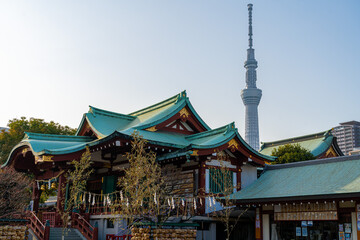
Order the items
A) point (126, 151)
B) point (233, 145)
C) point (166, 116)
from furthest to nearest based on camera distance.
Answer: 1. point (166, 116)
2. point (126, 151)
3. point (233, 145)

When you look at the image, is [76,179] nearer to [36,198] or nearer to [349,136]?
[36,198]

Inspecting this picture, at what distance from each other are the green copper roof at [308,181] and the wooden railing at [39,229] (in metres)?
10.3

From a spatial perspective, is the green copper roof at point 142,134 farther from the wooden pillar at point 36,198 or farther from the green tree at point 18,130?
the green tree at point 18,130

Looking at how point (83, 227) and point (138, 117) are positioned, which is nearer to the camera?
point (83, 227)

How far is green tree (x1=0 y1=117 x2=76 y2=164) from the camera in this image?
40656 mm

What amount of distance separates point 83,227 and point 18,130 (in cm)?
2169

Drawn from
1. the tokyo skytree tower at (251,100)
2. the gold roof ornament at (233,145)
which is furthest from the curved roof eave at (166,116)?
the tokyo skytree tower at (251,100)

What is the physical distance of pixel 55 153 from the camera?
24.4 meters

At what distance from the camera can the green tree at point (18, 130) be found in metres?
40.7

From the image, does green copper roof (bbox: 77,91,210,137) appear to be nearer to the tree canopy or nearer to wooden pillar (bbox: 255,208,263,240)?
the tree canopy

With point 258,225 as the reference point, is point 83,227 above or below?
below

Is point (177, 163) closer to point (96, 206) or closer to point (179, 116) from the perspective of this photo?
point (179, 116)

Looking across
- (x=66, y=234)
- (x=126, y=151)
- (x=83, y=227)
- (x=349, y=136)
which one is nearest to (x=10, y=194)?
(x=66, y=234)

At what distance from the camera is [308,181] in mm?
21875
